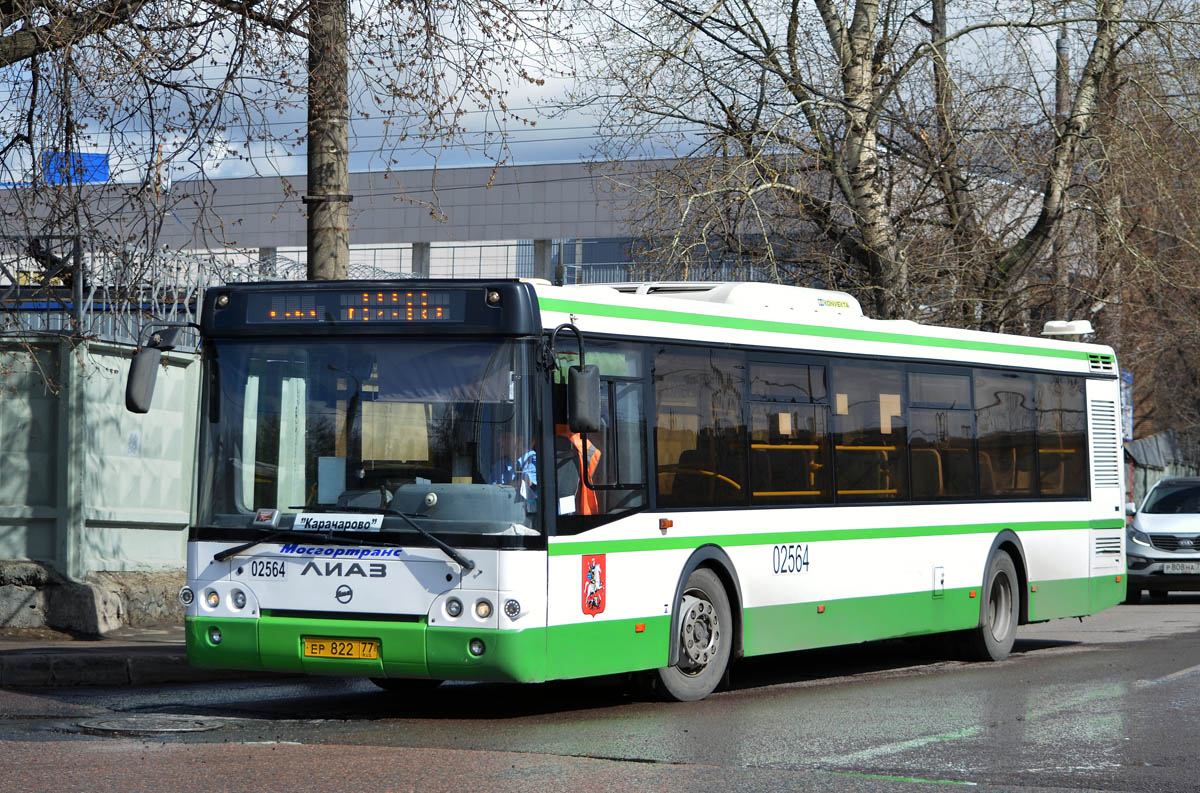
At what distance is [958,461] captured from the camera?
14.7 m

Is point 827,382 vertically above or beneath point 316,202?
beneath

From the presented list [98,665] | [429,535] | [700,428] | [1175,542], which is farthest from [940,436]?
[1175,542]

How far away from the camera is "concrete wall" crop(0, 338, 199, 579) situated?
15164 mm

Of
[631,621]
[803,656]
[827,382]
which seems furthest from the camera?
[803,656]

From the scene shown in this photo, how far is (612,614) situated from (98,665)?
426 centimetres

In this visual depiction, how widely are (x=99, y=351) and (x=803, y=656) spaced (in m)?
7.15

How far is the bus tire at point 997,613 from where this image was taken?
15.2 m

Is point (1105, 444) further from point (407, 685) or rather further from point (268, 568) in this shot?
point (268, 568)

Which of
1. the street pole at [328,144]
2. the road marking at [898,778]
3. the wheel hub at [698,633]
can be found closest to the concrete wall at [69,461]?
the street pole at [328,144]

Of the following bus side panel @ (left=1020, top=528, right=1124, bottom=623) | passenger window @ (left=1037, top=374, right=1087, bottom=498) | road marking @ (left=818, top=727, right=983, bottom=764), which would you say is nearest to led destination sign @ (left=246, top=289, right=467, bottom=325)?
road marking @ (left=818, top=727, right=983, bottom=764)

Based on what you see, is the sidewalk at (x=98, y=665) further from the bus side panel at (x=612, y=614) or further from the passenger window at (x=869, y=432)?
the passenger window at (x=869, y=432)

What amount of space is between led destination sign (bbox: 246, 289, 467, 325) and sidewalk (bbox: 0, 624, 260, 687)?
134 inches

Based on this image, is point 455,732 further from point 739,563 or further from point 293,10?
point 293,10

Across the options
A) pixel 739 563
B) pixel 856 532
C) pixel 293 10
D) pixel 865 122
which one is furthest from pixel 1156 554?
pixel 293 10
